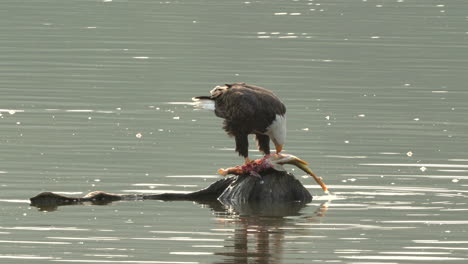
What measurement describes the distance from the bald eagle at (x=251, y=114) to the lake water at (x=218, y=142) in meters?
0.79

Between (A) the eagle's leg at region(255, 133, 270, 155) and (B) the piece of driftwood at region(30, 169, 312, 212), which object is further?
(A) the eagle's leg at region(255, 133, 270, 155)

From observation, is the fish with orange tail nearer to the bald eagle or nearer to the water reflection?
the bald eagle

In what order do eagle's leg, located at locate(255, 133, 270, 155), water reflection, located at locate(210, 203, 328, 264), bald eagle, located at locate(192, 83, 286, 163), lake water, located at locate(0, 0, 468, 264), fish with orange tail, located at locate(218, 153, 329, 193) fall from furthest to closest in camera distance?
eagle's leg, located at locate(255, 133, 270, 155), fish with orange tail, located at locate(218, 153, 329, 193), bald eagle, located at locate(192, 83, 286, 163), lake water, located at locate(0, 0, 468, 264), water reflection, located at locate(210, 203, 328, 264)

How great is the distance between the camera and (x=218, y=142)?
66.5ft

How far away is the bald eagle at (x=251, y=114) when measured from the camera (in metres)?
15.9

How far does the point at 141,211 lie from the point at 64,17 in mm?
35878

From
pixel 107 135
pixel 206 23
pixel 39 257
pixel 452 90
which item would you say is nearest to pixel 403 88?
pixel 452 90

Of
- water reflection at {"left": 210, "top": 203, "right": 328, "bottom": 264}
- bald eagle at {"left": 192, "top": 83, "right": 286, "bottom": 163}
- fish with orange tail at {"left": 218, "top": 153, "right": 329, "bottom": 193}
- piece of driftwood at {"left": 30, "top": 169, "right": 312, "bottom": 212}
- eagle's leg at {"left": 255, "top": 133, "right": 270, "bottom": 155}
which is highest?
bald eagle at {"left": 192, "top": 83, "right": 286, "bottom": 163}

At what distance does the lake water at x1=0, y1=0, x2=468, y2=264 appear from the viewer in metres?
13.6

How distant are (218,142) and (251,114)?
4.36 m

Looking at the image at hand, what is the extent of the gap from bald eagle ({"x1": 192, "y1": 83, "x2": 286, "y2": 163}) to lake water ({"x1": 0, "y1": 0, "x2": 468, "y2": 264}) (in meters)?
0.79

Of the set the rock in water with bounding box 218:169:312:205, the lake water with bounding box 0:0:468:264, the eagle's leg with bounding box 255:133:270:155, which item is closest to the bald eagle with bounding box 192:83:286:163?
the eagle's leg with bounding box 255:133:270:155

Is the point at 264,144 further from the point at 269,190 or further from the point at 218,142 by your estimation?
the point at 218,142

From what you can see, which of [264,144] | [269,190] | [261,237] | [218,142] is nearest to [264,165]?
[269,190]
